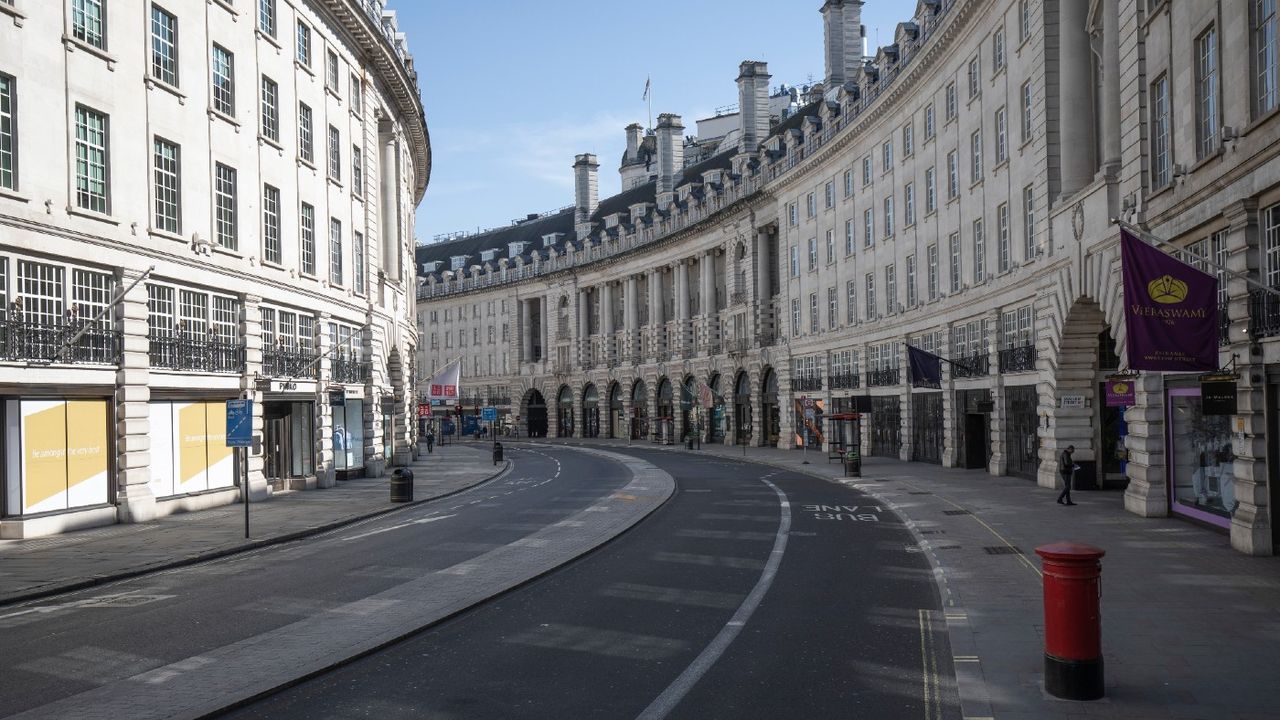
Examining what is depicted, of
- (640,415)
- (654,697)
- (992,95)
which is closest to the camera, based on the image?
(654,697)

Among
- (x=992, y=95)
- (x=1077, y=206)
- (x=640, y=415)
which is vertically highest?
(x=992, y=95)

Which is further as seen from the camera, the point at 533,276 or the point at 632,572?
the point at 533,276

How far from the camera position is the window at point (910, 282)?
4947 cm

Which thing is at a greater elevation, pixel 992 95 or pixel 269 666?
pixel 992 95

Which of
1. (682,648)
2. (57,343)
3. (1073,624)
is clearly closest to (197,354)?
(57,343)

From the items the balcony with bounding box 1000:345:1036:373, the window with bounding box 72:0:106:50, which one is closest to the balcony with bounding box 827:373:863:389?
the balcony with bounding box 1000:345:1036:373

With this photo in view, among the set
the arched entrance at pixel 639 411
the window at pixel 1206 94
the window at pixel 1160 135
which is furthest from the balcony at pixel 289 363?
the arched entrance at pixel 639 411

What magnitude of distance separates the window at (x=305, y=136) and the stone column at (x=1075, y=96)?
2566 cm

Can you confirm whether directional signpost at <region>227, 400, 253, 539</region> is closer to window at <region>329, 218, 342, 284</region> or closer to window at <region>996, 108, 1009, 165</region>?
window at <region>329, 218, 342, 284</region>

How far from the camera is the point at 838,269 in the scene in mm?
60125

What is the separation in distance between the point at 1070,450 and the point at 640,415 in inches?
2847

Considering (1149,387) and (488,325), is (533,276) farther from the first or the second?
(1149,387)

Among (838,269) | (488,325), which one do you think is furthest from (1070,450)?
(488,325)

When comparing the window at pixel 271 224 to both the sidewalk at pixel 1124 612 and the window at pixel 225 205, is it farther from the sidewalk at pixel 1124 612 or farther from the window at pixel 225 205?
the sidewalk at pixel 1124 612
